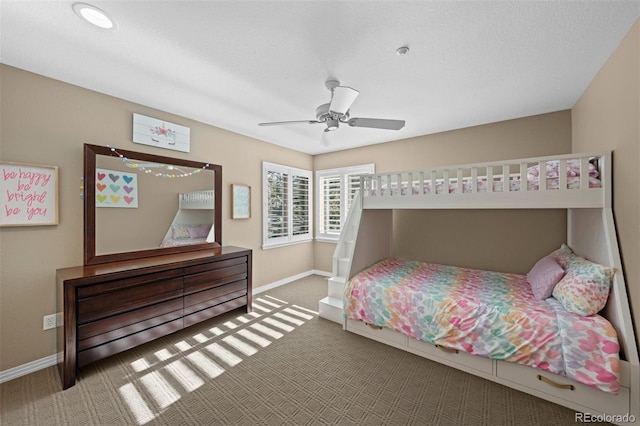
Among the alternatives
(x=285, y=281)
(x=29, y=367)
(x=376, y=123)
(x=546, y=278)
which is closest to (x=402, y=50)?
(x=376, y=123)

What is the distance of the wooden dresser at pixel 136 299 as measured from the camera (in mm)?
1953

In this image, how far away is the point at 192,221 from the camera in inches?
125

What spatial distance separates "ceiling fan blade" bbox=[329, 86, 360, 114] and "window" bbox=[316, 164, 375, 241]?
2361 mm

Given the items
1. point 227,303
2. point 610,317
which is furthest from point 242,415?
point 610,317

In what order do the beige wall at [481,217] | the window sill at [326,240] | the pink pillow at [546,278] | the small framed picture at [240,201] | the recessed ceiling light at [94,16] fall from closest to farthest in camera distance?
the recessed ceiling light at [94,16] → the pink pillow at [546,278] → the beige wall at [481,217] → the small framed picture at [240,201] → the window sill at [326,240]

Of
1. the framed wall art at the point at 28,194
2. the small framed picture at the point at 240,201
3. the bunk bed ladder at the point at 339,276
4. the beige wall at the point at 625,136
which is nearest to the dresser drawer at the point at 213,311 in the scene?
the bunk bed ladder at the point at 339,276

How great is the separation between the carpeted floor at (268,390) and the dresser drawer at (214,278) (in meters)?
0.54

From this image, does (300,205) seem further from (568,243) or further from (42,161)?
(568,243)

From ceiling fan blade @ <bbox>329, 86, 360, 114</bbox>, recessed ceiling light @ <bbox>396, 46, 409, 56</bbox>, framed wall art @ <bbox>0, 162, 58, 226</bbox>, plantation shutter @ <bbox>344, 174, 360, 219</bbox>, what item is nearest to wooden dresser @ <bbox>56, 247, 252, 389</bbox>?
framed wall art @ <bbox>0, 162, 58, 226</bbox>

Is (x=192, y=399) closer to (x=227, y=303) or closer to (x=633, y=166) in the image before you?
(x=227, y=303)

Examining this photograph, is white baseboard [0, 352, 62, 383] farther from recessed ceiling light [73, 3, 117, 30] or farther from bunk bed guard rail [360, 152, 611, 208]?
bunk bed guard rail [360, 152, 611, 208]

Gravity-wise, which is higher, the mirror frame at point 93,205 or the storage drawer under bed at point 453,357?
the mirror frame at point 93,205

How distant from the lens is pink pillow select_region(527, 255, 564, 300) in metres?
2.14

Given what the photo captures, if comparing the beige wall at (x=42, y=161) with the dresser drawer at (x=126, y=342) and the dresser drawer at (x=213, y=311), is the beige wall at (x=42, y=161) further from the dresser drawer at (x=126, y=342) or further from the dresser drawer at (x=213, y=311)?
the dresser drawer at (x=213, y=311)
